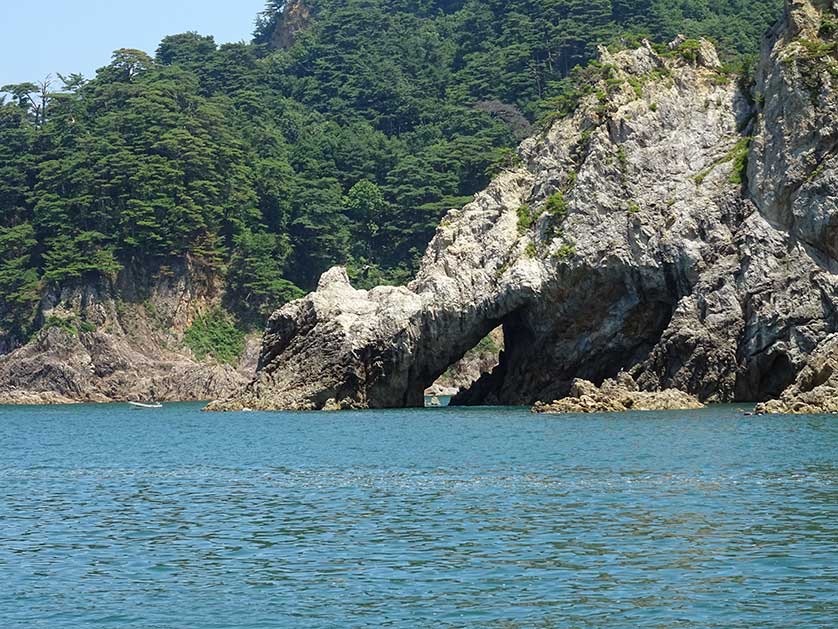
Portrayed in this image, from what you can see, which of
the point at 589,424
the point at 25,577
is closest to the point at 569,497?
the point at 25,577

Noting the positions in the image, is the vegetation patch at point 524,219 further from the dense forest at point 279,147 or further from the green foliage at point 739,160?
the dense forest at point 279,147

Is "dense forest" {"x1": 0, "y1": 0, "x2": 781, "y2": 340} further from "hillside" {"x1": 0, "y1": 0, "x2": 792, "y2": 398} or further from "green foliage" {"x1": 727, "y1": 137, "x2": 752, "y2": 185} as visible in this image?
"green foliage" {"x1": 727, "y1": 137, "x2": 752, "y2": 185}

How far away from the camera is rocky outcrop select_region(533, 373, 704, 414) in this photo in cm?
5869

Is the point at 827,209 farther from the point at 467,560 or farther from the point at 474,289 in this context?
the point at 467,560

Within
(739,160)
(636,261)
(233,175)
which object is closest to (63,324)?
(233,175)

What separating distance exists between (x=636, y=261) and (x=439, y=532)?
3838 centimetres

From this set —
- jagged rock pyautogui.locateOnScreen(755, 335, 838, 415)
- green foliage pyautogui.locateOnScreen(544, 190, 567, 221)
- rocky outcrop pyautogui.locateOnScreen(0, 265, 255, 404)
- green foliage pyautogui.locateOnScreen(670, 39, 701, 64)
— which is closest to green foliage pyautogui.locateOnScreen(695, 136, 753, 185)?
green foliage pyautogui.locateOnScreen(670, 39, 701, 64)

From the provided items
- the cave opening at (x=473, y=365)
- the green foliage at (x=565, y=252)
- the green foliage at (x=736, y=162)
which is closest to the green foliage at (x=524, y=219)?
the green foliage at (x=565, y=252)

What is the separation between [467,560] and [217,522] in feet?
23.4

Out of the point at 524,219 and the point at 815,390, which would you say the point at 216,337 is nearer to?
the point at 524,219

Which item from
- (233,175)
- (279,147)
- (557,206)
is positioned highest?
(279,147)

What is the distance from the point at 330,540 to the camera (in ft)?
85.5

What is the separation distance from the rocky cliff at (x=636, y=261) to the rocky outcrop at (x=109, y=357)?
80.7 ft

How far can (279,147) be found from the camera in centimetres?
12181
